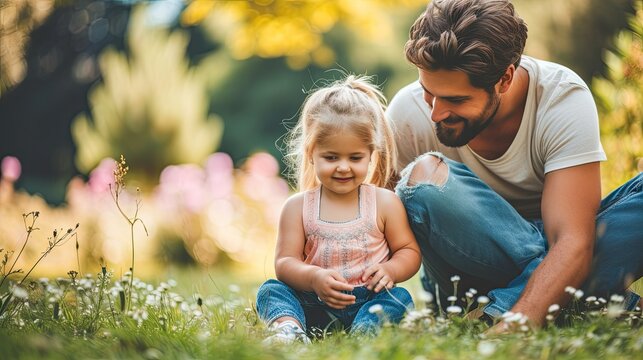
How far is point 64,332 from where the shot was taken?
93.7 inches

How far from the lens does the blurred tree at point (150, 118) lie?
8391 millimetres

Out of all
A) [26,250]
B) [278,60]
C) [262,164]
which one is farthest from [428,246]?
[278,60]

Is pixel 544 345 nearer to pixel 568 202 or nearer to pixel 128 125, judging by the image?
pixel 568 202

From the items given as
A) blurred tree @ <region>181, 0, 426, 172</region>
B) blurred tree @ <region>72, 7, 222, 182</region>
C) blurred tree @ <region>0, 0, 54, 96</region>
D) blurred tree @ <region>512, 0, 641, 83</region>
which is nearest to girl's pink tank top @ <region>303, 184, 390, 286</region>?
blurred tree @ <region>512, 0, 641, 83</region>

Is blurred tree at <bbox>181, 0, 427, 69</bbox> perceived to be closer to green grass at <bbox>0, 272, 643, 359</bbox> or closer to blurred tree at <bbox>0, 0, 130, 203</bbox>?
green grass at <bbox>0, 272, 643, 359</bbox>

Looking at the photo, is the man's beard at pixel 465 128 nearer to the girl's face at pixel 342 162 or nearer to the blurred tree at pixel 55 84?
the girl's face at pixel 342 162

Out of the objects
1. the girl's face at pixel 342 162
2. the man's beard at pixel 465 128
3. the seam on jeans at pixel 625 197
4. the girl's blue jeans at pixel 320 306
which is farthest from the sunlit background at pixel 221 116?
the seam on jeans at pixel 625 197

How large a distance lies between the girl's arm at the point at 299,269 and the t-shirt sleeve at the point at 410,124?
26.6 inches

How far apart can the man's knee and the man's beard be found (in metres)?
0.20

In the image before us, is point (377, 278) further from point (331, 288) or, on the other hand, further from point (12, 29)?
point (12, 29)

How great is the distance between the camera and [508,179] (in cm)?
312

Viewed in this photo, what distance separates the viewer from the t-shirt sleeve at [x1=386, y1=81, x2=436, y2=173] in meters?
3.30

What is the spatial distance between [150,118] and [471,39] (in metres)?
6.09

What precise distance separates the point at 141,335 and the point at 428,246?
48.5 inches
